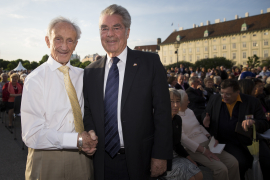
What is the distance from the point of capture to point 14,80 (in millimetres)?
7691

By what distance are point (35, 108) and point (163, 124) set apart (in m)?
1.20

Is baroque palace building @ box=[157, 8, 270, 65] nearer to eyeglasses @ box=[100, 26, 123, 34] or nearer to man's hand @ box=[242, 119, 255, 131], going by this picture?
man's hand @ box=[242, 119, 255, 131]

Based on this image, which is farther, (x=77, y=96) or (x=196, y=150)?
(x=196, y=150)

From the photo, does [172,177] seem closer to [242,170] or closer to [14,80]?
[242,170]

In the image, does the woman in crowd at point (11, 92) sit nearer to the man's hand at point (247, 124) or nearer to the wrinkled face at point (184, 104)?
the wrinkled face at point (184, 104)

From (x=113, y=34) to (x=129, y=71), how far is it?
0.45 meters

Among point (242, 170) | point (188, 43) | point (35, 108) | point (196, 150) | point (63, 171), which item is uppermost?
point (188, 43)

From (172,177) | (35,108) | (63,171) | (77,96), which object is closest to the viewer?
(35,108)

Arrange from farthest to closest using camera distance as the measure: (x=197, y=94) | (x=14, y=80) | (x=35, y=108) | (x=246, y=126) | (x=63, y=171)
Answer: (x=14, y=80), (x=197, y=94), (x=246, y=126), (x=63, y=171), (x=35, y=108)

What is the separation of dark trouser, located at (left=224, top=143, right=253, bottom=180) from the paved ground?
4093 millimetres

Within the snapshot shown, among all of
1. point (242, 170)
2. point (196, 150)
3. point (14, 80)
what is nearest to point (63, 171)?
point (196, 150)

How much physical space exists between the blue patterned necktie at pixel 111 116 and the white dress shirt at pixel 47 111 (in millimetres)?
324

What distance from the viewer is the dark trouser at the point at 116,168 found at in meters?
1.93

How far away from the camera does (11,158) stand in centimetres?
479
